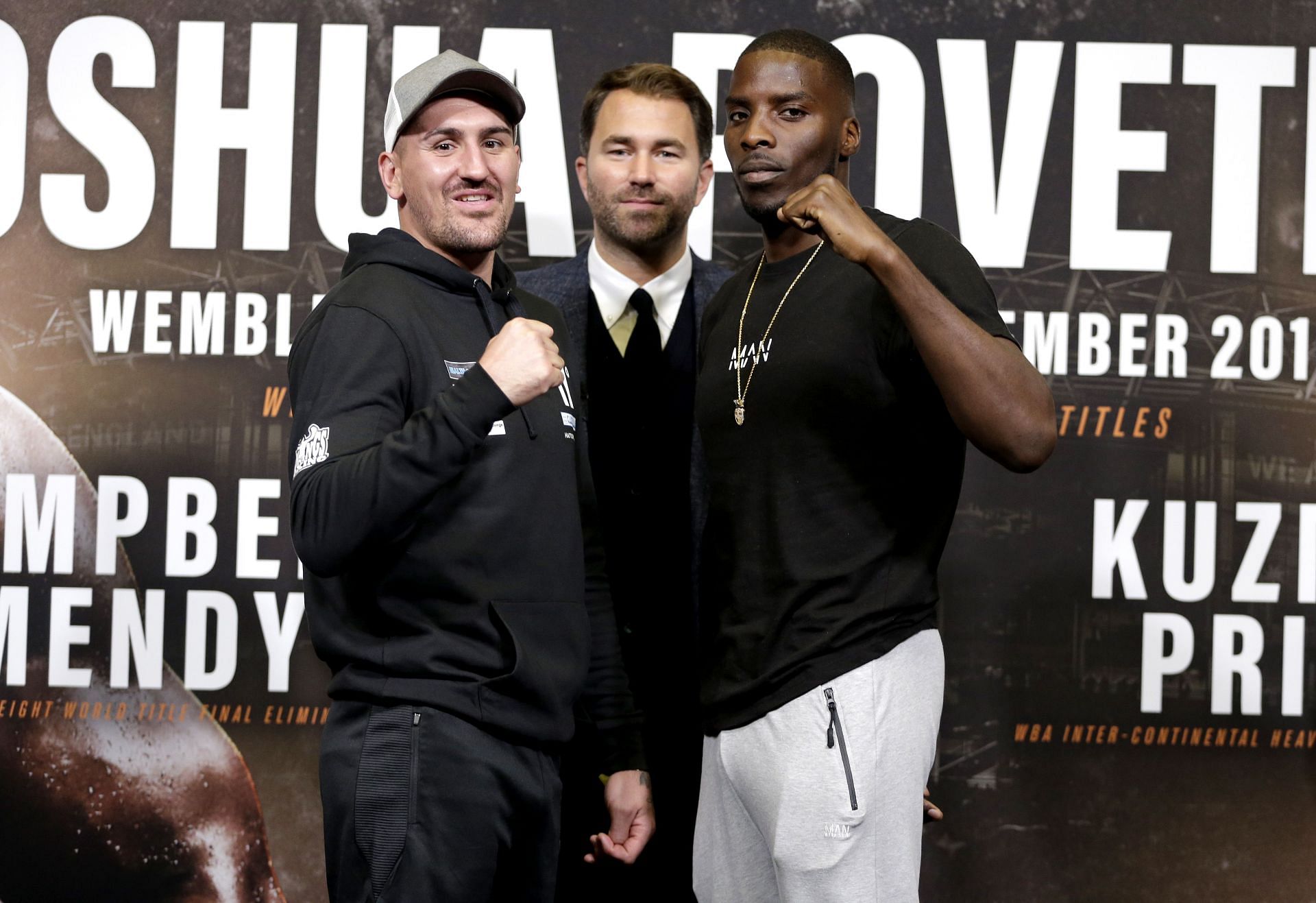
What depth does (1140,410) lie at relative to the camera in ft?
9.00

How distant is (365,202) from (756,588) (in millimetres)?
1635

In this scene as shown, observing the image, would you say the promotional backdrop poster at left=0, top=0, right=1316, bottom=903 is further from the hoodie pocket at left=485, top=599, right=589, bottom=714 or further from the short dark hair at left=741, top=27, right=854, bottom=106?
the hoodie pocket at left=485, top=599, right=589, bottom=714

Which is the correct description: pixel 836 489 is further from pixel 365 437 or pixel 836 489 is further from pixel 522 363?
pixel 365 437

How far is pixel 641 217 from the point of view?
2307 mm

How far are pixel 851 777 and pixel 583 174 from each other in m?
1.54

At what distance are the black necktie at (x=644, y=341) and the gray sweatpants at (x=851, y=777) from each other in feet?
2.93

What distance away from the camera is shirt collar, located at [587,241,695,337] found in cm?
235

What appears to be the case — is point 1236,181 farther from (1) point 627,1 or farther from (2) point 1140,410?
(1) point 627,1

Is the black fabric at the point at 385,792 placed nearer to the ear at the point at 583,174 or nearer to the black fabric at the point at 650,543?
the black fabric at the point at 650,543

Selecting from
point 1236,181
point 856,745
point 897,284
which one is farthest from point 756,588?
point 1236,181

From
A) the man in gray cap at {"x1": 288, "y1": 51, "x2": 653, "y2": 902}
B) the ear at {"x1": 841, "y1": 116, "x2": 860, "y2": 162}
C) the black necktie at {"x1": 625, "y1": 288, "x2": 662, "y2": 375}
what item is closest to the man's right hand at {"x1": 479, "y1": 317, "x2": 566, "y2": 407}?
the man in gray cap at {"x1": 288, "y1": 51, "x2": 653, "y2": 902}

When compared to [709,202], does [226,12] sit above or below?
above

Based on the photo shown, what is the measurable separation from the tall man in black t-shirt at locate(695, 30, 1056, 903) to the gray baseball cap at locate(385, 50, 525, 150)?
13.4 inches

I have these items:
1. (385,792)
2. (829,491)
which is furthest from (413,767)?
(829,491)
